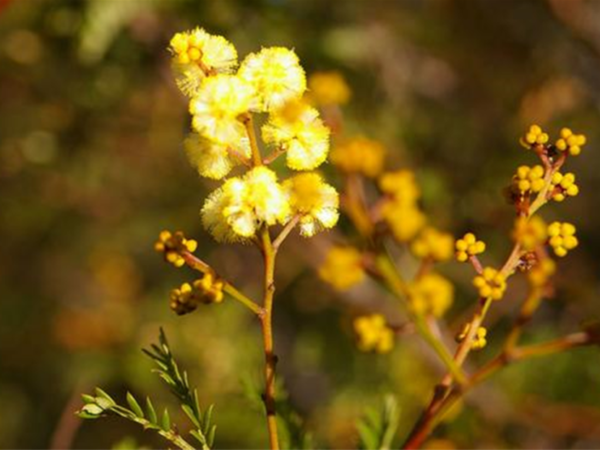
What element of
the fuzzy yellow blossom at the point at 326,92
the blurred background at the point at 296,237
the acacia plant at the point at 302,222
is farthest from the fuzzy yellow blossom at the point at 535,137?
the blurred background at the point at 296,237

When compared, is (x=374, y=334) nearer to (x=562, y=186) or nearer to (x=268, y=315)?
(x=268, y=315)

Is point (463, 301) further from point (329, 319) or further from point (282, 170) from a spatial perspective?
point (282, 170)

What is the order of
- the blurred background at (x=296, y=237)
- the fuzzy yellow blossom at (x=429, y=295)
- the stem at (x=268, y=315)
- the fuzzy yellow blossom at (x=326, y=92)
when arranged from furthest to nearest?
the blurred background at (x=296, y=237) < the fuzzy yellow blossom at (x=326, y=92) < the stem at (x=268, y=315) < the fuzzy yellow blossom at (x=429, y=295)

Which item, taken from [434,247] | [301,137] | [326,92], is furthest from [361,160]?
[326,92]

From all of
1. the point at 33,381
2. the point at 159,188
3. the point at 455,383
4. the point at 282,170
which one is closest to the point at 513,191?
the point at 455,383

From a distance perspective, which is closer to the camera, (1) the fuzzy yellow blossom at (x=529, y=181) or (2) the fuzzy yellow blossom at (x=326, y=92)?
(1) the fuzzy yellow blossom at (x=529, y=181)

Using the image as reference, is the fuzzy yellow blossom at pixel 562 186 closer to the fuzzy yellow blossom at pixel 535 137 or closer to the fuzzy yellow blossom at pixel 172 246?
the fuzzy yellow blossom at pixel 535 137
